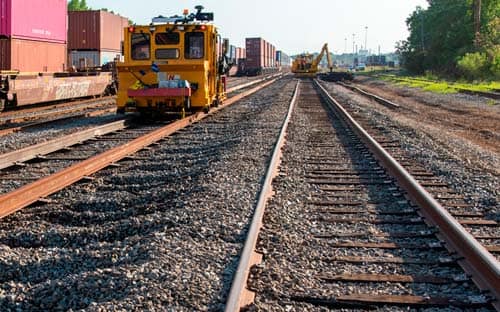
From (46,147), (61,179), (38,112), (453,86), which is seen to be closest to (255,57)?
(453,86)

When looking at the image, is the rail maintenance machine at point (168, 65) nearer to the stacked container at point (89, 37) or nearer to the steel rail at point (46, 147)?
the steel rail at point (46, 147)

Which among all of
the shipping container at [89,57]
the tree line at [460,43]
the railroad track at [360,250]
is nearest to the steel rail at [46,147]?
the railroad track at [360,250]

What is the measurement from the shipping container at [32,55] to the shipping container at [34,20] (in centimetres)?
19

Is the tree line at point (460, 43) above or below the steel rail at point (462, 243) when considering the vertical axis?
above

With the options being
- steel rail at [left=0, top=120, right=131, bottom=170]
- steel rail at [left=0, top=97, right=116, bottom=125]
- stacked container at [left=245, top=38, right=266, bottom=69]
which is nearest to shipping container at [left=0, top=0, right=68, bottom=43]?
steel rail at [left=0, top=97, right=116, bottom=125]

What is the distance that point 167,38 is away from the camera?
48.7 ft

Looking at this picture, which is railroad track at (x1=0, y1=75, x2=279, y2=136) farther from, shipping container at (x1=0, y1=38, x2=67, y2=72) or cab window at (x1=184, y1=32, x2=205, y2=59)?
cab window at (x1=184, y1=32, x2=205, y2=59)

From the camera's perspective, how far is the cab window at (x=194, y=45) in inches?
582

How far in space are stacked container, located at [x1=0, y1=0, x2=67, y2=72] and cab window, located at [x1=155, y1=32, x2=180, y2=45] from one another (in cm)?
594

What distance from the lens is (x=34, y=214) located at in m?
5.69

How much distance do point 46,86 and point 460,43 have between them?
5491 cm

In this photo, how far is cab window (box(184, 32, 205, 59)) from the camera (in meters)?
14.8

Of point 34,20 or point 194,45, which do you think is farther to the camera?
point 34,20

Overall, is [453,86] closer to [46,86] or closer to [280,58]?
[46,86]
